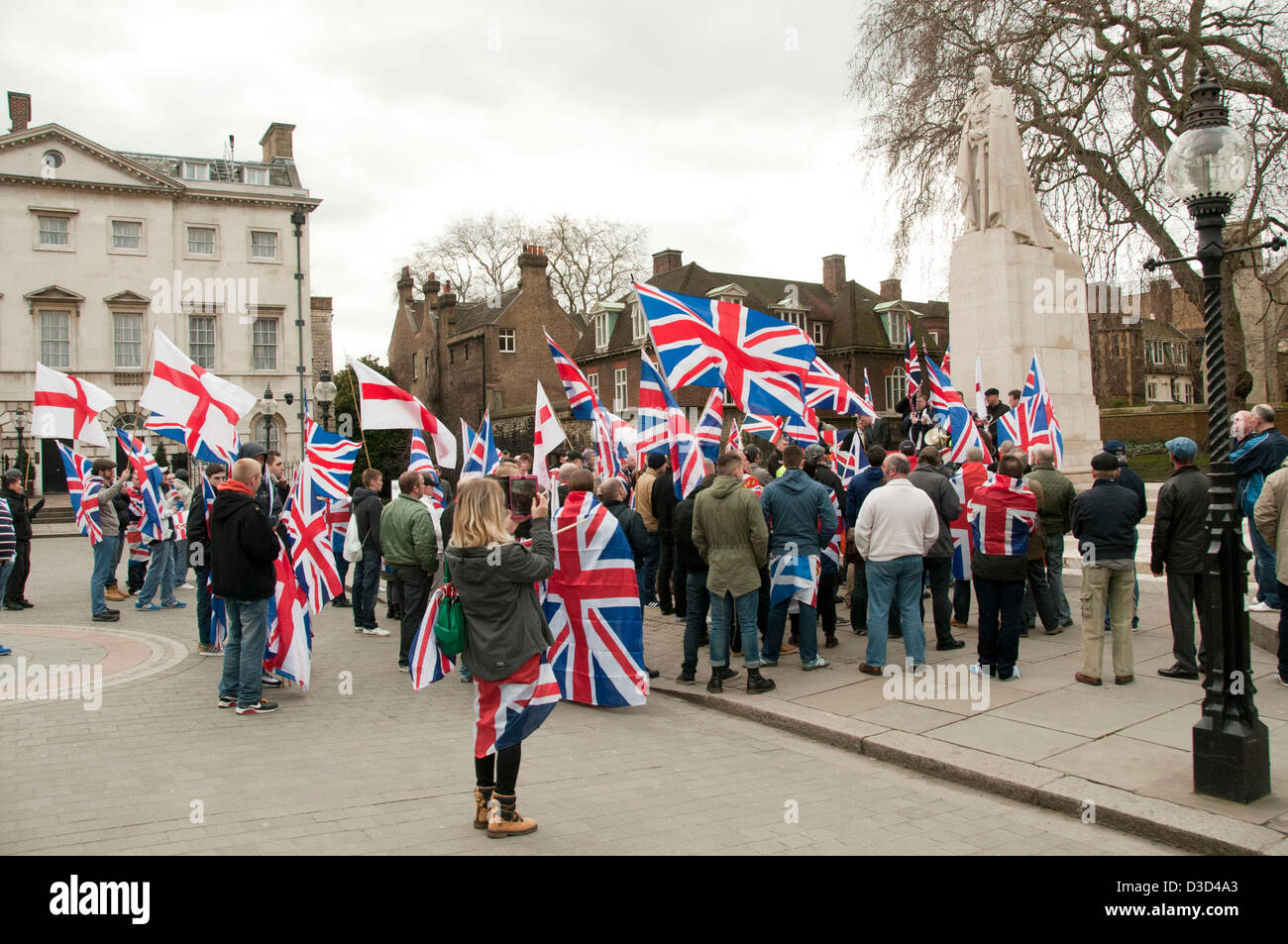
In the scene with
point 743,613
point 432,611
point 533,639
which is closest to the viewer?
point 533,639

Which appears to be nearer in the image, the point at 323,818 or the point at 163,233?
the point at 323,818

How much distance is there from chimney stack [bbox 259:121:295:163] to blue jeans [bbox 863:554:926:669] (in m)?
50.4

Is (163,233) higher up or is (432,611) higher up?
(163,233)

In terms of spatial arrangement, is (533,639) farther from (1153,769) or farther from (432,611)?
(1153,769)

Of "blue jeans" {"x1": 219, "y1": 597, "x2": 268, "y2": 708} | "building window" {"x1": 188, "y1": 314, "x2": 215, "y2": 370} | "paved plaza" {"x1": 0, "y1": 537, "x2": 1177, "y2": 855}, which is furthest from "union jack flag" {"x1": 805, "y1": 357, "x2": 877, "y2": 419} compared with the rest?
"building window" {"x1": 188, "y1": 314, "x2": 215, "y2": 370}

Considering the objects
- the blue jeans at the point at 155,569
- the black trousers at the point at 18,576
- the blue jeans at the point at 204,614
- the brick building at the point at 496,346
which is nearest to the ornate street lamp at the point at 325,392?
the black trousers at the point at 18,576

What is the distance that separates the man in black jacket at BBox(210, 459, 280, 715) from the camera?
776 cm

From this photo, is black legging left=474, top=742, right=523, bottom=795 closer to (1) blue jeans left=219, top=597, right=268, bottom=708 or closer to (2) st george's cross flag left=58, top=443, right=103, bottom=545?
(1) blue jeans left=219, top=597, right=268, bottom=708

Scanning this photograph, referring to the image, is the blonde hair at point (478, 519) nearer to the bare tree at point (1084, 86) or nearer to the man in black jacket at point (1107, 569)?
the man in black jacket at point (1107, 569)

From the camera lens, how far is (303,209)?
4728cm
